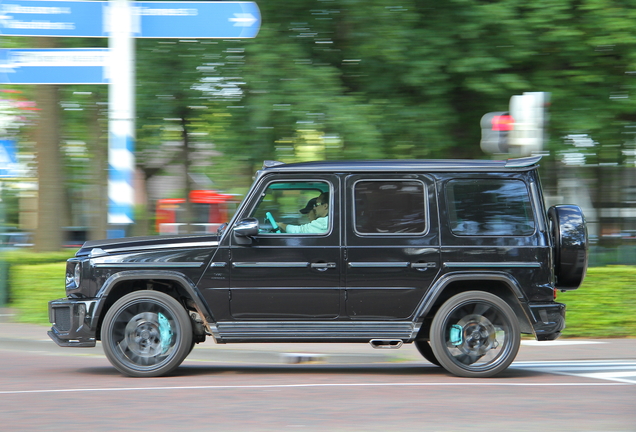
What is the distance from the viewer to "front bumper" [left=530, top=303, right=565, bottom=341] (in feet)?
23.5

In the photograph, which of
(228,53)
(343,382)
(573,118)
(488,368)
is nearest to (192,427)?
(343,382)

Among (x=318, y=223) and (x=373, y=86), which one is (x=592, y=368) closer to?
(x=318, y=223)

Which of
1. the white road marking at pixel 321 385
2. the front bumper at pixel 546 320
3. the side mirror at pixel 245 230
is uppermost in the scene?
the side mirror at pixel 245 230

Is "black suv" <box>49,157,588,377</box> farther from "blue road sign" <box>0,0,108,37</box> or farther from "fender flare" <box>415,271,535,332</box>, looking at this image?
"blue road sign" <box>0,0,108,37</box>

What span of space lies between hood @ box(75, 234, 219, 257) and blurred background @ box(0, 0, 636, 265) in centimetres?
512

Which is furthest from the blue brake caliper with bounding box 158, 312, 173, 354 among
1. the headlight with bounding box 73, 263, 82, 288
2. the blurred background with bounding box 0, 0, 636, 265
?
the blurred background with bounding box 0, 0, 636, 265

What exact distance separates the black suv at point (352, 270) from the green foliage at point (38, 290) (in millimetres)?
4827

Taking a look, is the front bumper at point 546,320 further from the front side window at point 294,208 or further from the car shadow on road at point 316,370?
the front side window at point 294,208

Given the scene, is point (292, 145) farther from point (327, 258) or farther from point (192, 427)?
point (192, 427)

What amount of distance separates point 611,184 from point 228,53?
8.41 meters

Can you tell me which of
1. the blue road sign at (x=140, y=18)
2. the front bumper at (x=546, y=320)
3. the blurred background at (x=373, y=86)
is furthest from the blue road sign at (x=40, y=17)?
the front bumper at (x=546, y=320)

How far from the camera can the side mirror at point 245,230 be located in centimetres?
699

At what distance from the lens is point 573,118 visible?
1288cm

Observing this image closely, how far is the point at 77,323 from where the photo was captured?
7105 millimetres
